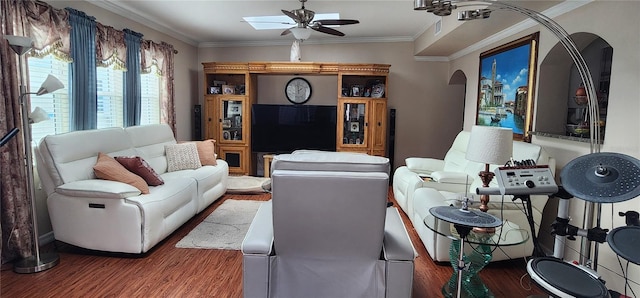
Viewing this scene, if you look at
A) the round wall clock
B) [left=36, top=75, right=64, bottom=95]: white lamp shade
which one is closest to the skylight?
the round wall clock

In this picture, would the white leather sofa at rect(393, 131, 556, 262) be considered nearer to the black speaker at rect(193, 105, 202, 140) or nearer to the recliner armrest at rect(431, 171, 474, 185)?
the recliner armrest at rect(431, 171, 474, 185)

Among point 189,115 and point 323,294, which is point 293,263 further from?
point 189,115

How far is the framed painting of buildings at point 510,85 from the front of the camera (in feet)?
11.2

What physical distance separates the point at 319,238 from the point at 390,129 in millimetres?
4141

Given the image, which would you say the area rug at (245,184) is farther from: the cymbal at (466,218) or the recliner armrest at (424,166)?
the cymbal at (466,218)

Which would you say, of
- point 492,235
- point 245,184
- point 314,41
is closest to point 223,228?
point 245,184

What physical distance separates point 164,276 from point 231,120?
11.8 feet

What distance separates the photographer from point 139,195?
300cm

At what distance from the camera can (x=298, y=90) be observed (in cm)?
610

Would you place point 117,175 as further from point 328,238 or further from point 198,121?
point 198,121

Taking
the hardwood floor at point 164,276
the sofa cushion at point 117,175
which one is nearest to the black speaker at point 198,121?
the sofa cushion at point 117,175

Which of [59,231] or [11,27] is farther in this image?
[59,231]

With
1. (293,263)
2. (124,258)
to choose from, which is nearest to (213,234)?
(124,258)

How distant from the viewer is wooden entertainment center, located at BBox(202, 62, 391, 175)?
5598 mm
